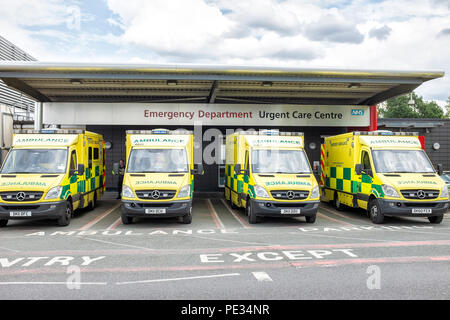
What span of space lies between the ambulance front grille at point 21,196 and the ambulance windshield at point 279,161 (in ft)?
19.2

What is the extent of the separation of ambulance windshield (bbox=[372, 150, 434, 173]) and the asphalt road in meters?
1.57

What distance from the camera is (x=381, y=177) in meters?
12.0

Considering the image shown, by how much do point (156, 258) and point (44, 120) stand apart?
570 inches

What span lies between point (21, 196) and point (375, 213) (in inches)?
379

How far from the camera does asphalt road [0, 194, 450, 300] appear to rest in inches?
222

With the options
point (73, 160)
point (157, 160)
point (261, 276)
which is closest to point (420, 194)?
point (261, 276)

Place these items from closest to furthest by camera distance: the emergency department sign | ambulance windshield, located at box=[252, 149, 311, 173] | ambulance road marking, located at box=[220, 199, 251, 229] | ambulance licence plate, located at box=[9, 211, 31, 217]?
ambulance licence plate, located at box=[9, 211, 31, 217] → ambulance road marking, located at box=[220, 199, 251, 229] → ambulance windshield, located at box=[252, 149, 311, 173] → the emergency department sign

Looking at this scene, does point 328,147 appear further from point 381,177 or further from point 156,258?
point 156,258

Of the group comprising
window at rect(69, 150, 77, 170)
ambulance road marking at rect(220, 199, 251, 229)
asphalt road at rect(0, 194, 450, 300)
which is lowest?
ambulance road marking at rect(220, 199, 251, 229)

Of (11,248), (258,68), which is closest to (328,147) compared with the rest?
(258,68)

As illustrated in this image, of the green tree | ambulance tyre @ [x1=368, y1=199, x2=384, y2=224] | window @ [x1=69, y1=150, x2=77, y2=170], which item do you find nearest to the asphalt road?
ambulance tyre @ [x1=368, y1=199, x2=384, y2=224]

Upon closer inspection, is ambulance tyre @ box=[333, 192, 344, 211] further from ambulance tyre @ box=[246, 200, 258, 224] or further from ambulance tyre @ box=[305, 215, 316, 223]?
ambulance tyre @ box=[246, 200, 258, 224]

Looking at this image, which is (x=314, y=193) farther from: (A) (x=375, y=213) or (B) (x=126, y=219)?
(B) (x=126, y=219)

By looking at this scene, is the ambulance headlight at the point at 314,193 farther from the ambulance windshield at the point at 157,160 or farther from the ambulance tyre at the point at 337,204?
the ambulance tyre at the point at 337,204
